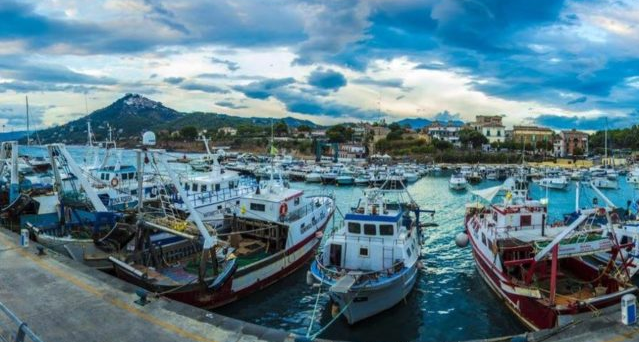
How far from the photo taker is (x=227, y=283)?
1930 cm

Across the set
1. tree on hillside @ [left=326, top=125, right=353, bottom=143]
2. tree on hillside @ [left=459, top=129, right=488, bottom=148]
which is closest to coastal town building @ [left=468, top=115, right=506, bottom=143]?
tree on hillside @ [left=459, top=129, right=488, bottom=148]

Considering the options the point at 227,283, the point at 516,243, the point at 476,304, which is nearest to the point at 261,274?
the point at 227,283

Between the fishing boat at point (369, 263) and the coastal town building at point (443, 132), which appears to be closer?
the fishing boat at point (369, 263)

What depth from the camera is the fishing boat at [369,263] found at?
58.0 ft

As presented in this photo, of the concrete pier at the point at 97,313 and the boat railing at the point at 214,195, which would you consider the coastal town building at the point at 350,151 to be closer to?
the boat railing at the point at 214,195

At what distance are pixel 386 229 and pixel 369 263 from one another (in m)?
1.78

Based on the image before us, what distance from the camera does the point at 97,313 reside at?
12.5 metres

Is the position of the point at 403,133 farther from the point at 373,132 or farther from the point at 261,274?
the point at 261,274

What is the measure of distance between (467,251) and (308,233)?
12054mm

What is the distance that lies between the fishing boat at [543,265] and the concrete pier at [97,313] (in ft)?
33.9

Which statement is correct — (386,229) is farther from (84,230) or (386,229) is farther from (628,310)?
(84,230)

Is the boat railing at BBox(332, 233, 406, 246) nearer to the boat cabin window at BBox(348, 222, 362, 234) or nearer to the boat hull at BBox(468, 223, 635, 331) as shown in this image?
the boat cabin window at BBox(348, 222, 362, 234)

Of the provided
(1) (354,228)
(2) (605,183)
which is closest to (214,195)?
(1) (354,228)

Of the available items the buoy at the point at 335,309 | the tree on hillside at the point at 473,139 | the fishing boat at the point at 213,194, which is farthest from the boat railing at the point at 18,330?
the tree on hillside at the point at 473,139
